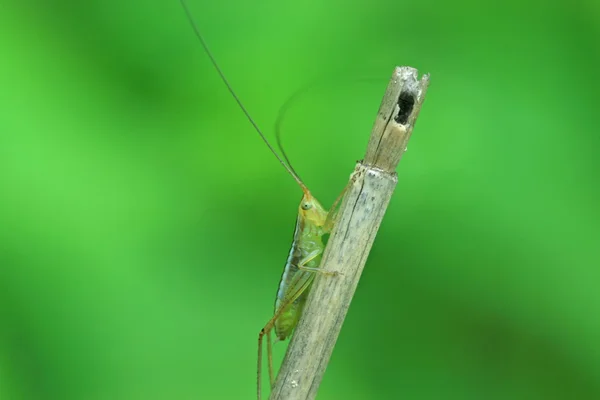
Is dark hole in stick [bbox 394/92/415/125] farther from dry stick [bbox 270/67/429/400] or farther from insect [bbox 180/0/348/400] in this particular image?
insect [bbox 180/0/348/400]

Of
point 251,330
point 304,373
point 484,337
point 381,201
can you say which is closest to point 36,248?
point 251,330

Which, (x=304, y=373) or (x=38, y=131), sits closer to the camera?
(x=304, y=373)

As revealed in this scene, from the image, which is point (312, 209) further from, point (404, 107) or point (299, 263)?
point (404, 107)

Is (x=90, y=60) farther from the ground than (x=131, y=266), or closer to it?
farther from the ground

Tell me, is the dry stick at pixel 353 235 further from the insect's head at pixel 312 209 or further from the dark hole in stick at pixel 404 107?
the insect's head at pixel 312 209

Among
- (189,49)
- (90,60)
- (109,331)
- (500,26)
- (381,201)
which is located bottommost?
(109,331)

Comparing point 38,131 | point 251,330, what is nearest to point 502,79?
point 251,330

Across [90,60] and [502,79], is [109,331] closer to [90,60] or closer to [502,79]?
[90,60]
